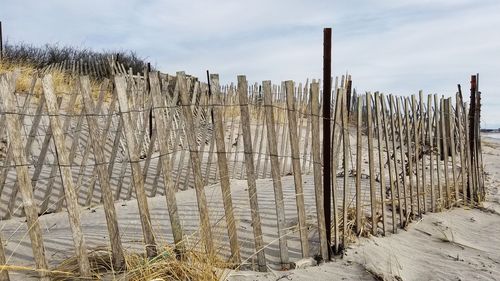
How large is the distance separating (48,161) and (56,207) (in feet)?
6.79

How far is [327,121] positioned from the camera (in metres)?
3.76

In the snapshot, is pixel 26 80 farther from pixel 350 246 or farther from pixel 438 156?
pixel 350 246

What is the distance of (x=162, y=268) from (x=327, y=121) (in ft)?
5.36

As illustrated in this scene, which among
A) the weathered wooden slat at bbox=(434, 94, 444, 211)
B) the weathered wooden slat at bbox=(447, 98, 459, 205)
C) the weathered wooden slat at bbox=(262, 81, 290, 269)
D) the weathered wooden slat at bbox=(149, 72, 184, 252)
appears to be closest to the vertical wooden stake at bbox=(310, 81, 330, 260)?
the weathered wooden slat at bbox=(262, 81, 290, 269)

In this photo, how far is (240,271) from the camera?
323 centimetres

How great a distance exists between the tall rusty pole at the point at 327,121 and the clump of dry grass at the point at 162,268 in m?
1.04

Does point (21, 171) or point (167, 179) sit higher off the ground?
point (21, 171)

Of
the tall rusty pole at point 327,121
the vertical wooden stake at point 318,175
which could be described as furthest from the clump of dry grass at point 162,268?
the tall rusty pole at point 327,121

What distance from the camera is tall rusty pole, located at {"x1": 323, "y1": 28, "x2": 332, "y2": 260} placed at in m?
3.70

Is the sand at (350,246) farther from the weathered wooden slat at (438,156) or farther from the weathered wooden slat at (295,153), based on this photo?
the weathered wooden slat at (295,153)

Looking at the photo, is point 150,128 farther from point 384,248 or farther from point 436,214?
point 384,248

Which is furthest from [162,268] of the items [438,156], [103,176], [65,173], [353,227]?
[438,156]

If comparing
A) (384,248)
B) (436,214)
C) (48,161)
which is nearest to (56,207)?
(48,161)

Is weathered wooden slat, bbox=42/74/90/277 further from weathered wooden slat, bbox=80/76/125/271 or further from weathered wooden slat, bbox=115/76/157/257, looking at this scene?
weathered wooden slat, bbox=115/76/157/257
